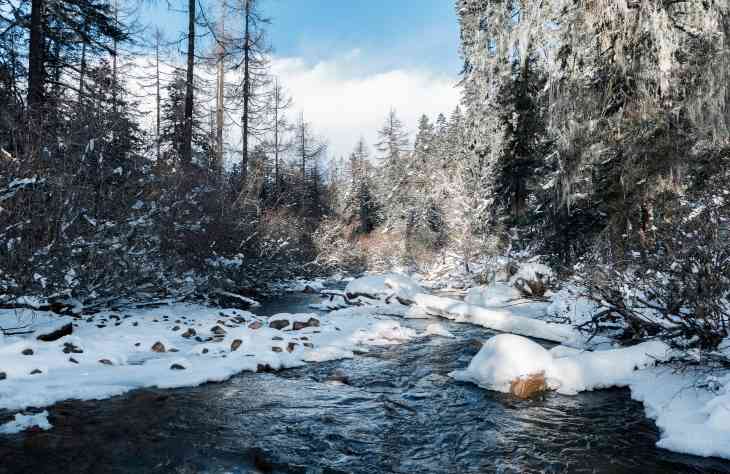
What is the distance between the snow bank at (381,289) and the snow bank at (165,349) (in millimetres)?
4193

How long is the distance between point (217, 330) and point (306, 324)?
6.41 feet

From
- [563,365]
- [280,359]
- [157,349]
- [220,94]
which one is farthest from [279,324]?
[220,94]

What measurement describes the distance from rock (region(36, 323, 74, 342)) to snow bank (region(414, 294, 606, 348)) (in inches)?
335

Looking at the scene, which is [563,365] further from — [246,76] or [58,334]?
[246,76]

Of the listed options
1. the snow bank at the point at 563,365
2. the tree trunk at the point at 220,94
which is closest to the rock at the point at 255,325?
the snow bank at the point at 563,365

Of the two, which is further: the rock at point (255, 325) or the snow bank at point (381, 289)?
the snow bank at point (381, 289)

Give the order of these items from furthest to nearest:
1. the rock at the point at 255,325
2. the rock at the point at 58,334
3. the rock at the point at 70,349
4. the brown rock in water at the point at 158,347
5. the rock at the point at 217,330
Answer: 1. the rock at the point at 255,325
2. the rock at the point at 217,330
3. the brown rock in water at the point at 158,347
4. the rock at the point at 58,334
5. the rock at the point at 70,349

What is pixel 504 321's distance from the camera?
10742 mm

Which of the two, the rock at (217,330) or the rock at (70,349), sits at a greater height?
the rock at (70,349)

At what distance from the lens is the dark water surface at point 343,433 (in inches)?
165

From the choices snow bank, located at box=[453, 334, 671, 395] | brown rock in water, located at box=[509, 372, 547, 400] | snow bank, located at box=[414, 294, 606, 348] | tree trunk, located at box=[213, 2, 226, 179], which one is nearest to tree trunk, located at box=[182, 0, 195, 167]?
tree trunk, located at box=[213, 2, 226, 179]

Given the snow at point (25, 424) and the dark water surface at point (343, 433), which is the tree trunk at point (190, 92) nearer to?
the dark water surface at point (343, 433)

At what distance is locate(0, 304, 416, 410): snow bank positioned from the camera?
562cm

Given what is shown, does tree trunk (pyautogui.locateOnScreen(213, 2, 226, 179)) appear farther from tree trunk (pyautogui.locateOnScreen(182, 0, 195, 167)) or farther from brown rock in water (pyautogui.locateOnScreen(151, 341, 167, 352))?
brown rock in water (pyautogui.locateOnScreen(151, 341, 167, 352))
